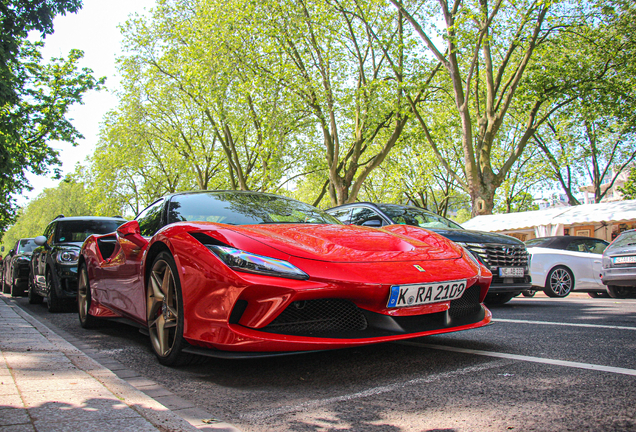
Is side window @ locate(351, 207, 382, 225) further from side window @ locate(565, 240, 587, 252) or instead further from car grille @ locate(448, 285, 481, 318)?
side window @ locate(565, 240, 587, 252)

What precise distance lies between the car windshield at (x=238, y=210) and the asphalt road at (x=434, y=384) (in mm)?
1094

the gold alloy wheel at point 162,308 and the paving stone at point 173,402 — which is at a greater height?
the gold alloy wheel at point 162,308

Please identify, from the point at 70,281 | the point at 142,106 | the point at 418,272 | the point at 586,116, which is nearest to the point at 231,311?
the point at 418,272

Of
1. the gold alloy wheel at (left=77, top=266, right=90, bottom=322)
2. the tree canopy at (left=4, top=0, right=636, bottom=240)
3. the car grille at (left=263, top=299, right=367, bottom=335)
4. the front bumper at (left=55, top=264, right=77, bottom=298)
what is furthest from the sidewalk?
the tree canopy at (left=4, top=0, right=636, bottom=240)

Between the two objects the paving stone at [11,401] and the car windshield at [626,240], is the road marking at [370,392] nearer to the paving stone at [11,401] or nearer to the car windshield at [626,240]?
the paving stone at [11,401]

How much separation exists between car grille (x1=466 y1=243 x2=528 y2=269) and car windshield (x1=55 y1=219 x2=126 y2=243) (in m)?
5.95

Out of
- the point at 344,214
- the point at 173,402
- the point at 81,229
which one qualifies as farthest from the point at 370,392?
the point at 81,229

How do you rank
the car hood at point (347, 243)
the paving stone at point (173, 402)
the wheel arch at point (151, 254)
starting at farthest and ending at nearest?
the wheel arch at point (151, 254) → the car hood at point (347, 243) → the paving stone at point (173, 402)

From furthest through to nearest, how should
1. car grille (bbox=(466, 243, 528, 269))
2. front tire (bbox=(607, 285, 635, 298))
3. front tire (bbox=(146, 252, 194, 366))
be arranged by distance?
front tire (bbox=(607, 285, 635, 298)) → car grille (bbox=(466, 243, 528, 269)) → front tire (bbox=(146, 252, 194, 366))

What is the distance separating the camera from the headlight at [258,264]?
285 cm

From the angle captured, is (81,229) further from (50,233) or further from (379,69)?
(379,69)

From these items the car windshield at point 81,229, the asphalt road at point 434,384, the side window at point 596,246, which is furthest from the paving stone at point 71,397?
the side window at point 596,246

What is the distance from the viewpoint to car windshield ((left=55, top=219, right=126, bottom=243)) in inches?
332

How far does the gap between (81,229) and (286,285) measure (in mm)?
6988
